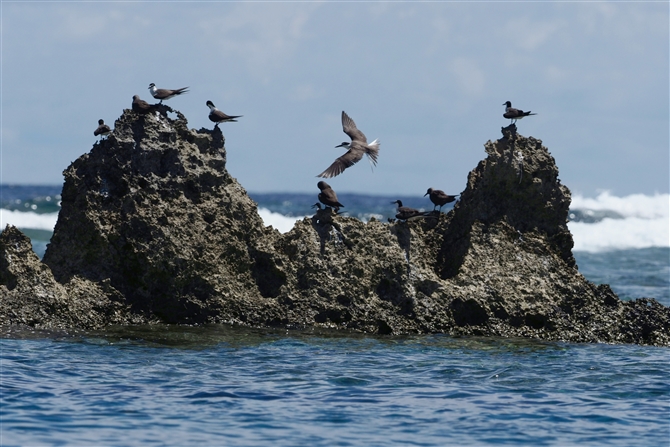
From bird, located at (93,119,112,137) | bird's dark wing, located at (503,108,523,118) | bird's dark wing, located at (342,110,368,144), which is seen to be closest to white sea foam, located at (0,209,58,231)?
bird's dark wing, located at (342,110,368,144)

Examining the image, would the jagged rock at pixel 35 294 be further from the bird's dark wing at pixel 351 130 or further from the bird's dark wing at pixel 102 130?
the bird's dark wing at pixel 351 130

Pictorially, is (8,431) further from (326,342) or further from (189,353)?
(326,342)

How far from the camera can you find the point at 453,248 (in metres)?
12.8

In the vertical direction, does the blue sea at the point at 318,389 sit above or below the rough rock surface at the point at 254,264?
below

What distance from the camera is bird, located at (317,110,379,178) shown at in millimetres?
12867

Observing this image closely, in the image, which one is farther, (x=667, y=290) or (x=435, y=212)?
(x=667, y=290)

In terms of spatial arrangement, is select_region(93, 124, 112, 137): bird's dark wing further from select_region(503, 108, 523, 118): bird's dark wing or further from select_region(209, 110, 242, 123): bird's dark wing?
select_region(503, 108, 523, 118): bird's dark wing

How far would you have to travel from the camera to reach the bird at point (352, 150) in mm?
12867

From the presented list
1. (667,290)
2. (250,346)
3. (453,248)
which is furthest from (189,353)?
(667,290)

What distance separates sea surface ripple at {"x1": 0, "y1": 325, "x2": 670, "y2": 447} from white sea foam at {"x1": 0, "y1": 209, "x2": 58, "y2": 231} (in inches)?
1273

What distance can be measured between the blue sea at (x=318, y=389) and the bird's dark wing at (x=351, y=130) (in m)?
3.63

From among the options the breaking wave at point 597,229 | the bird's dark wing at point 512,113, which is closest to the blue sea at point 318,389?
the bird's dark wing at point 512,113

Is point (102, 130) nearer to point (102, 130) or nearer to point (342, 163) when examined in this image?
point (102, 130)

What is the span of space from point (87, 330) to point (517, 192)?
5.98 metres
